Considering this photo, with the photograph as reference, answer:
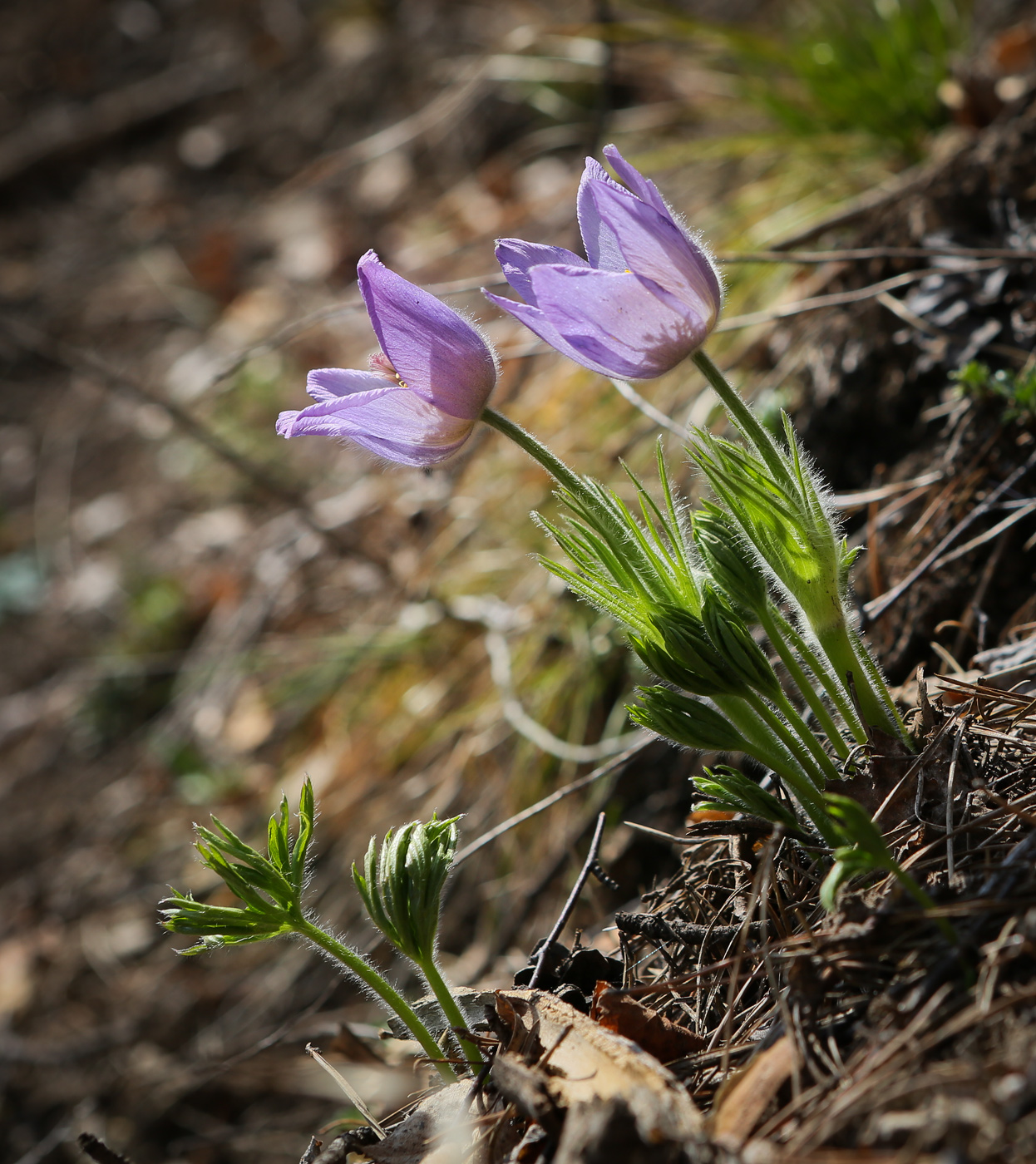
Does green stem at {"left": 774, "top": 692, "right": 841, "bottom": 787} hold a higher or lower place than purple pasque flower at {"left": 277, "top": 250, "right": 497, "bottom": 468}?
lower

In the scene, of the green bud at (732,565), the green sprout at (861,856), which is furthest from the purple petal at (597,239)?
the green sprout at (861,856)

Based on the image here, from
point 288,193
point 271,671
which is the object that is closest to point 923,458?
point 271,671

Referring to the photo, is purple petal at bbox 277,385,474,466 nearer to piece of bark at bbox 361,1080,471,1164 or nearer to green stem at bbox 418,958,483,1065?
green stem at bbox 418,958,483,1065

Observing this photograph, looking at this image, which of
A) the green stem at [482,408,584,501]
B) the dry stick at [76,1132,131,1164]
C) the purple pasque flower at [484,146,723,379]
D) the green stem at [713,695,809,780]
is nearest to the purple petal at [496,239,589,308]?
the purple pasque flower at [484,146,723,379]

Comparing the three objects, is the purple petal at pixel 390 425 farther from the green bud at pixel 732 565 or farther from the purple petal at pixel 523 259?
the green bud at pixel 732 565

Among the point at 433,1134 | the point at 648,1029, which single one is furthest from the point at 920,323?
the point at 433,1134

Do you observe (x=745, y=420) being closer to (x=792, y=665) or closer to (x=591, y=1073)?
(x=792, y=665)
